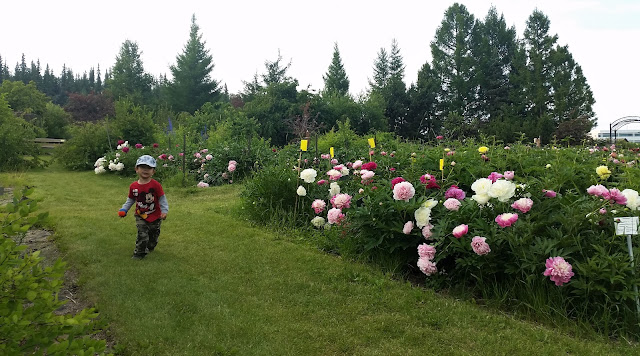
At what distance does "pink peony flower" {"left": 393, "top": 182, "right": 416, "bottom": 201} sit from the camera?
11.8 ft

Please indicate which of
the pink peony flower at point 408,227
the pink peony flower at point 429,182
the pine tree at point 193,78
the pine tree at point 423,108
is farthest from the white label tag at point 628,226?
the pine tree at point 193,78

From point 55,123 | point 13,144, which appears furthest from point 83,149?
point 55,123

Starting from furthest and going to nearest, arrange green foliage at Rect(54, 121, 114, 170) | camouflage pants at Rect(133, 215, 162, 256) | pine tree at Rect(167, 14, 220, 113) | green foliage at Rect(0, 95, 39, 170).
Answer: pine tree at Rect(167, 14, 220, 113)
green foliage at Rect(54, 121, 114, 170)
green foliage at Rect(0, 95, 39, 170)
camouflage pants at Rect(133, 215, 162, 256)

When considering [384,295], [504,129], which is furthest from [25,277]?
[504,129]

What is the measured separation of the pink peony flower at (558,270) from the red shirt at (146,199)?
3.55m

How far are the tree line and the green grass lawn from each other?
19.6m

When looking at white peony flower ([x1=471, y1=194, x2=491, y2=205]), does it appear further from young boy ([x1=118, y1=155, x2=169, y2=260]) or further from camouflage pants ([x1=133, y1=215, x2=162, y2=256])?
camouflage pants ([x1=133, y1=215, x2=162, y2=256])

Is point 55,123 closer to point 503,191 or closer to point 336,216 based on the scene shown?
point 336,216

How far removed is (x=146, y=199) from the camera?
4184 millimetres

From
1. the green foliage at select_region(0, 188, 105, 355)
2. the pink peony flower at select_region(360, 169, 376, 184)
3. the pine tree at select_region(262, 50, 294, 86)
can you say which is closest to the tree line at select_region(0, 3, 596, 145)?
the pine tree at select_region(262, 50, 294, 86)

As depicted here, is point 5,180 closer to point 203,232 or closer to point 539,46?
point 203,232

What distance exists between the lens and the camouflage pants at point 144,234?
4.12m

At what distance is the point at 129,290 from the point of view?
3348 millimetres

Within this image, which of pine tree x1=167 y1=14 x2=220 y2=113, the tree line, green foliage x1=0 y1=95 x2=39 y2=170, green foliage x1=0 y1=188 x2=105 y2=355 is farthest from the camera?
pine tree x1=167 y1=14 x2=220 y2=113
